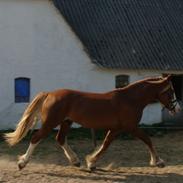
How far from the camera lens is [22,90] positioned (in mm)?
19625

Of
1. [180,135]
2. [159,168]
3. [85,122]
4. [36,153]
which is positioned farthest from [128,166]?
[180,135]

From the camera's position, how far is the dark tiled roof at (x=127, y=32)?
2025 centimetres

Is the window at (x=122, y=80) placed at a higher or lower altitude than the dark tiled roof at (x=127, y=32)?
lower

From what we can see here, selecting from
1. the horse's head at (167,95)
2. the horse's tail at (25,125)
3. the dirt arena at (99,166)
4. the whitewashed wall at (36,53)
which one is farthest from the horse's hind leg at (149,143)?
the whitewashed wall at (36,53)

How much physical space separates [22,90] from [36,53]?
4.73ft

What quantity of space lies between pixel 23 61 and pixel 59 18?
77.0 inches

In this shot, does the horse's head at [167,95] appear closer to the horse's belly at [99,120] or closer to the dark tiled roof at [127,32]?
the horse's belly at [99,120]

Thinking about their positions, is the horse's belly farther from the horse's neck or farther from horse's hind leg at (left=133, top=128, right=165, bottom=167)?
the horse's neck

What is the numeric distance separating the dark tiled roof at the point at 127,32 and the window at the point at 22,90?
254cm

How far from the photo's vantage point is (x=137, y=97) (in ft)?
35.0

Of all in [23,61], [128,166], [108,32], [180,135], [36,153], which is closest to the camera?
[128,166]

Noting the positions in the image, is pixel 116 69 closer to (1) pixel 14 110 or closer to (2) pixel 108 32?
(2) pixel 108 32

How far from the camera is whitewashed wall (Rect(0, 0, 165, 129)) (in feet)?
62.2

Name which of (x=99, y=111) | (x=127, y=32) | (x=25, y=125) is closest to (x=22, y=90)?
(x=127, y=32)
